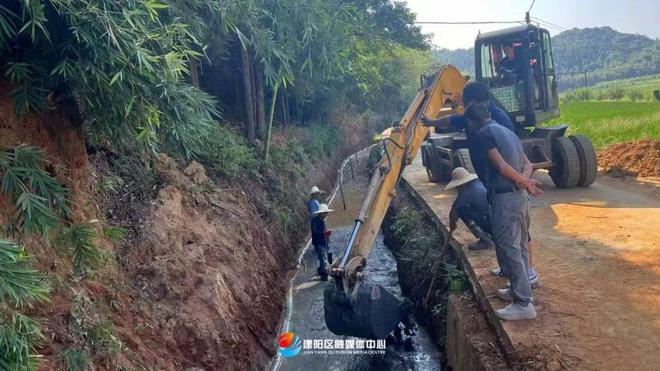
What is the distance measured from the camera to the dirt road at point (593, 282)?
3.91 meters

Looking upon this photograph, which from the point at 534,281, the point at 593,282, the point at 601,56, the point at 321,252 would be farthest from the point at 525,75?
the point at 601,56

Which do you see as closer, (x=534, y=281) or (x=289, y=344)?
(x=534, y=281)

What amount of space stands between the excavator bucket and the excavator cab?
6.12 m

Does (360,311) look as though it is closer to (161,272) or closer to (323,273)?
(161,272)

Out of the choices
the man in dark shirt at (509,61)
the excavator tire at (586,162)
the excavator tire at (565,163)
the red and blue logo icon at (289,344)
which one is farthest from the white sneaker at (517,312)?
the man in dark shirt at (509,61)

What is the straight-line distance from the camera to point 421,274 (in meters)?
7.43

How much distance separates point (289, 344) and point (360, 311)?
7.55 feet

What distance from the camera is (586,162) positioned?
9391mm

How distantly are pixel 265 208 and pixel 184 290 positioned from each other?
4336 mm

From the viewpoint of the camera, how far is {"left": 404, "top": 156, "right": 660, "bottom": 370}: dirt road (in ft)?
12.8

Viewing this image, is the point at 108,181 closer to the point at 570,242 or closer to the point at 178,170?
the point at 178,170

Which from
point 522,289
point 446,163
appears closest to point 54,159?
point 522,289

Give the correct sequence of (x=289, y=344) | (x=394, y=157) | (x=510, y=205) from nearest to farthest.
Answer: (x=510, y=205) < (x=394, y=157) < (x=289, y=344)

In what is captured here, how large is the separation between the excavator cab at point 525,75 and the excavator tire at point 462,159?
1.22 metres
